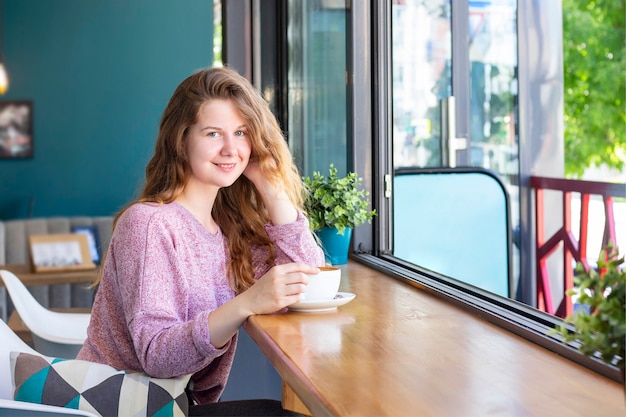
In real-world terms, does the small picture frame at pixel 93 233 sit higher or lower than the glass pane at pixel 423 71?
lower

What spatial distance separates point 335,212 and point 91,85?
4.36 m

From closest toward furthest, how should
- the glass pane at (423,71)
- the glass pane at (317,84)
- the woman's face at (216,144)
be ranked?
the woman's face at (216,144)
the glass pane at (317,84)
the glass pane at (423,71)

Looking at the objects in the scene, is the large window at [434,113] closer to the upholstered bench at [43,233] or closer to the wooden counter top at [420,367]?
the wooden counter top at [420,367]

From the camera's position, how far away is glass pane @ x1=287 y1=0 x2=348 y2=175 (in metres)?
2.71

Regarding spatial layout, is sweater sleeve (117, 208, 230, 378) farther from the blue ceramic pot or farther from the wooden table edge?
the blue ceramic pot

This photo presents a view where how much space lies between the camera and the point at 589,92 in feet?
24.2

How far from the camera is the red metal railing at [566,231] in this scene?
3.74 metres

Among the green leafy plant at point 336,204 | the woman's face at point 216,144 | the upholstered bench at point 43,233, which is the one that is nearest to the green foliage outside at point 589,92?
the upholstered bench at point 43,233

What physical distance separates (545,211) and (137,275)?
3322 mm

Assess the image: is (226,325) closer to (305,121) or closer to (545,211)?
(305,121)

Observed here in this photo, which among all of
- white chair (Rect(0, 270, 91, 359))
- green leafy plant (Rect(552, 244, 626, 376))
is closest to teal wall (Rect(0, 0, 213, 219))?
white chair (Rect(0, 270, 91, 359))

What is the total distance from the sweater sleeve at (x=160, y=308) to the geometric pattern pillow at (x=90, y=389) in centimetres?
4

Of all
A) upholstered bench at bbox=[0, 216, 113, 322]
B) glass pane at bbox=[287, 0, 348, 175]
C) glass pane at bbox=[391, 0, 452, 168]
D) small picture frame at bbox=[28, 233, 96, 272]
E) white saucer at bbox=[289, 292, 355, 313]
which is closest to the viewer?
white saucer at bbox=[289, 292, 355, 313]

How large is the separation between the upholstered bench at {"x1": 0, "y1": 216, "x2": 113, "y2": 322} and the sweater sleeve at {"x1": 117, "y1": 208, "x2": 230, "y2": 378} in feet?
10.3
